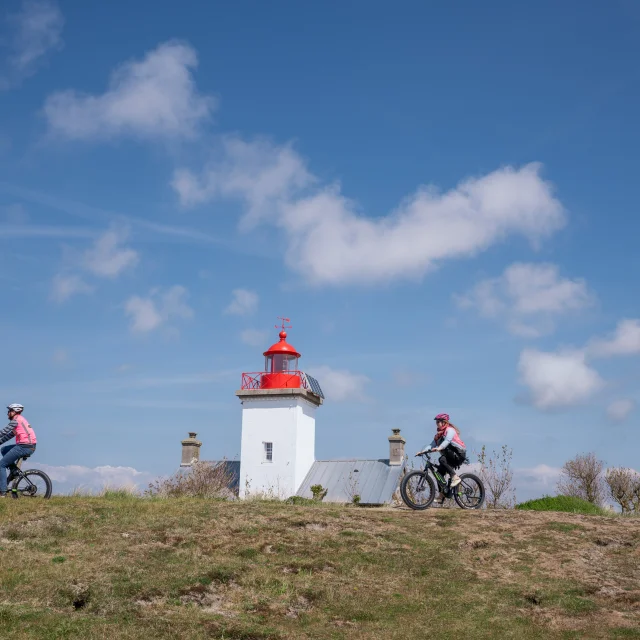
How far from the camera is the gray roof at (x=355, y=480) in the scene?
125 feet

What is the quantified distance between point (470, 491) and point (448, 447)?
1.67m

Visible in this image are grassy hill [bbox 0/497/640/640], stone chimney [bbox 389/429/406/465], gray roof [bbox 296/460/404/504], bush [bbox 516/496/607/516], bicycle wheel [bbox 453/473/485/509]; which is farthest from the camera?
stone chimney [bbox 389/429/406/465]

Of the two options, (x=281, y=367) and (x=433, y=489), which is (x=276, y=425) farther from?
(x=433, y=489)

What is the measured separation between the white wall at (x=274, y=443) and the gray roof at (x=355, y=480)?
1.14 metres

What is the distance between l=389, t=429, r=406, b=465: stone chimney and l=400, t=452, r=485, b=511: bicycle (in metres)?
22.7

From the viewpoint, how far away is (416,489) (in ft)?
55.6

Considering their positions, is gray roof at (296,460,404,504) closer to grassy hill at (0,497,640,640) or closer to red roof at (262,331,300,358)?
red roof at (262,331,300,358)

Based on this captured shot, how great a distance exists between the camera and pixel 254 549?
12.6 metres

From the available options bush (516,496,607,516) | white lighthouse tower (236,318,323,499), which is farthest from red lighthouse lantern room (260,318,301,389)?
bush (516,496,607,516)

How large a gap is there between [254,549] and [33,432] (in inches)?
293

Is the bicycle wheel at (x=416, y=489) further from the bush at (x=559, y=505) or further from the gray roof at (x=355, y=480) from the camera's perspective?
the gray roof at (x=355, y=480)

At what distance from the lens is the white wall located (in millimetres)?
38344

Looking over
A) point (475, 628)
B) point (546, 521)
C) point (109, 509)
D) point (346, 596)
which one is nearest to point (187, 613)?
point (346, 596)

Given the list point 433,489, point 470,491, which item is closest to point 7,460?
point 433,489
